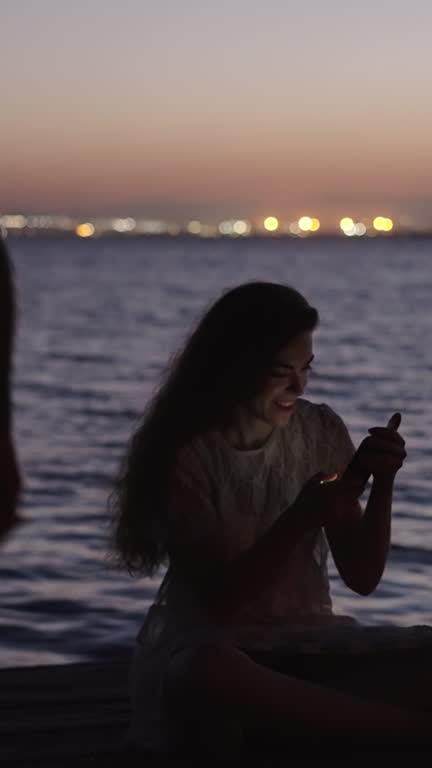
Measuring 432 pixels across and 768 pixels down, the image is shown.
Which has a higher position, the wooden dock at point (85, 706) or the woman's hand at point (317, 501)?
the woman's hand at point (317, 501)

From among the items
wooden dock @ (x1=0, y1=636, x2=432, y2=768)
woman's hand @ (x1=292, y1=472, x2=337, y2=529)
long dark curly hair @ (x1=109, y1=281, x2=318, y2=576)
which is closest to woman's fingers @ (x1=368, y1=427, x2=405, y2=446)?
woman's hand @ (x1=292, y1=472, x2=337, y2=529)

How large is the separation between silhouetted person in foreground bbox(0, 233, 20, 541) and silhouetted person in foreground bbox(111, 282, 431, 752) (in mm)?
1679

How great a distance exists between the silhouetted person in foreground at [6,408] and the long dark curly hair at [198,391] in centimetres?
177

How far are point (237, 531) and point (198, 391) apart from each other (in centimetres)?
40

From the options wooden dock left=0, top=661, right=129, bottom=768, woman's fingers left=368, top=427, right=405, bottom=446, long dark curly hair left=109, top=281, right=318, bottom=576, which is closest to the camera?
woman's fingers left=368, top=427, right=405, bottom=446

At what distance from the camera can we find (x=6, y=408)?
101 inches

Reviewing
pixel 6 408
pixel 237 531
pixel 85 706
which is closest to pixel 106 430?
pixel 85 706

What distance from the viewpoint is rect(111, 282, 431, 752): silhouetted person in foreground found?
14.2 feet

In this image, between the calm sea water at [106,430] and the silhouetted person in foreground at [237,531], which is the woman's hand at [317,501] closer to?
the silhouetted person in foreground at [237,531]

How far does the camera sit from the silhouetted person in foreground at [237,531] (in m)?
4.33

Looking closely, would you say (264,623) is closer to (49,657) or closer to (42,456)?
(49,657)

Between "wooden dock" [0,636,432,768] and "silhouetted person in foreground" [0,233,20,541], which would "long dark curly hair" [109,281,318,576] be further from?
"silhouetted person in foreground" [0,233,20,541]

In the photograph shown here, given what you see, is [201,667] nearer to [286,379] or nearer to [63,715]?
[286,379]

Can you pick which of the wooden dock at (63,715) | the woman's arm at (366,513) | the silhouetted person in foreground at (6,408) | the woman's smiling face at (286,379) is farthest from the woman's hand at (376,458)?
the silhouetted person in foreground at (6,408)
